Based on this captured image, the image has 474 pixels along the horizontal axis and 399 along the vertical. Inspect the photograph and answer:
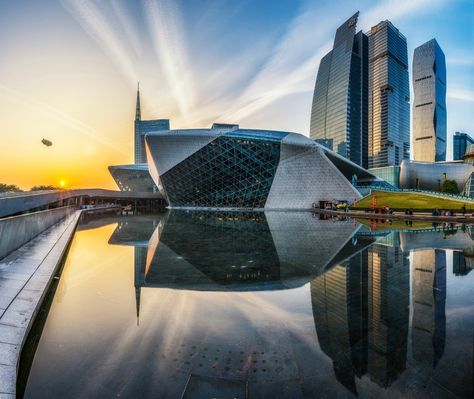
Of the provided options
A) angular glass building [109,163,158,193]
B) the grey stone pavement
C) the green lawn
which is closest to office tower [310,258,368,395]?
the grey stone pavement

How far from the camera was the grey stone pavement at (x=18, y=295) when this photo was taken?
10.9 feet

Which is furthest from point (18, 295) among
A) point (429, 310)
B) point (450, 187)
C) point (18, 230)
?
point (450, 187)

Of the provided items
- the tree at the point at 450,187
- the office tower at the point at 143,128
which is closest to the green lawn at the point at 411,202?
the tree at the point at 450,187

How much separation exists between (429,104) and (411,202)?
496 ft

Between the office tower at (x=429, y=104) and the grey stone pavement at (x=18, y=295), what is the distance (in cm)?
18891

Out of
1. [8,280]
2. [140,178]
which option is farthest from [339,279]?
[140,178]

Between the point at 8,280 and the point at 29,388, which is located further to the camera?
the point at 8,280

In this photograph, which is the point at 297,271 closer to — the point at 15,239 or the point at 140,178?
the point at 15,239

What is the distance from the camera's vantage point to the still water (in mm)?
3146

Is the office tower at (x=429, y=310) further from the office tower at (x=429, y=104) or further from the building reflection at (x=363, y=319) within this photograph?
the office tower at (x=429, y=104)

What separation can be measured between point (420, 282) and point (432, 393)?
4.78 m

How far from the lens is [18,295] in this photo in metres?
5.40

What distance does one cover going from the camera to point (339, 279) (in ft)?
23.8

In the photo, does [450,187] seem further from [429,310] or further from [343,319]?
[343,319]
